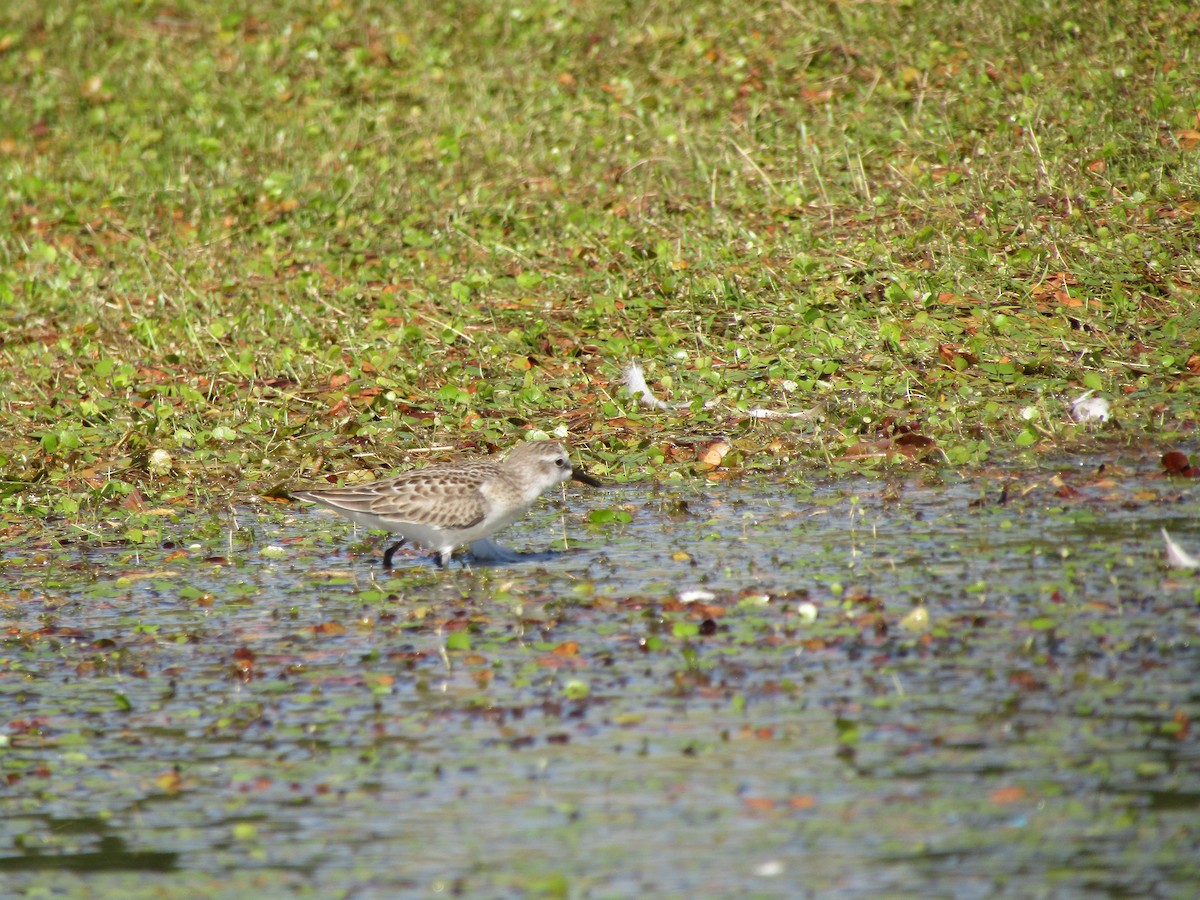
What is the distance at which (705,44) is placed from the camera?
20.4 m

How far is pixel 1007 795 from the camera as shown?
6.27m

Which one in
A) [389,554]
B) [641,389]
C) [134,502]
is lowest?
[389,554]

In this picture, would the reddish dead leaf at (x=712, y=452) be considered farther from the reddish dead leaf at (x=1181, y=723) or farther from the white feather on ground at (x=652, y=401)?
the reddish dead leaf at (x=1181, y=723)

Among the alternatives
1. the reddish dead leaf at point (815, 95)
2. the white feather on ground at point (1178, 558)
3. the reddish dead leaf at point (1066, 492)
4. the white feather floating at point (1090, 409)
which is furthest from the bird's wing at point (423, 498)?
the reddish dead leaf at point (815, 95)

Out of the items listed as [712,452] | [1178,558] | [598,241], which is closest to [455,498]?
[712,452]

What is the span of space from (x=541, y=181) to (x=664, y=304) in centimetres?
393

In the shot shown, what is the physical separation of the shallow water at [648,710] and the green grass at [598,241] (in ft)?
6.01

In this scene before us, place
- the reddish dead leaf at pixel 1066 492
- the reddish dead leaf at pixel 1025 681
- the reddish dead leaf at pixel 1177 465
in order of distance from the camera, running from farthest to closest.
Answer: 1. the reddish dead leaf at pixel 1177 465
2. the reddish dead leaf at pixel 1066 492
3. the reddish dead leaf at pixel 1025 681

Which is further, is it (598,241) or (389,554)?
(598,241)

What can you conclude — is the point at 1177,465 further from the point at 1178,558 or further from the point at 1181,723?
the point at 1181,723

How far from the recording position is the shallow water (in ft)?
19.9

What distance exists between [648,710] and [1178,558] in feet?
10.1

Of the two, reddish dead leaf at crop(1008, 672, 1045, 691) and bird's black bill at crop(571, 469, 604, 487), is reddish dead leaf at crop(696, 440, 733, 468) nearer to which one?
bird's black bill at crop(571, 469, 604, 487)

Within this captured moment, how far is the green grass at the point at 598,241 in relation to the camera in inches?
490
